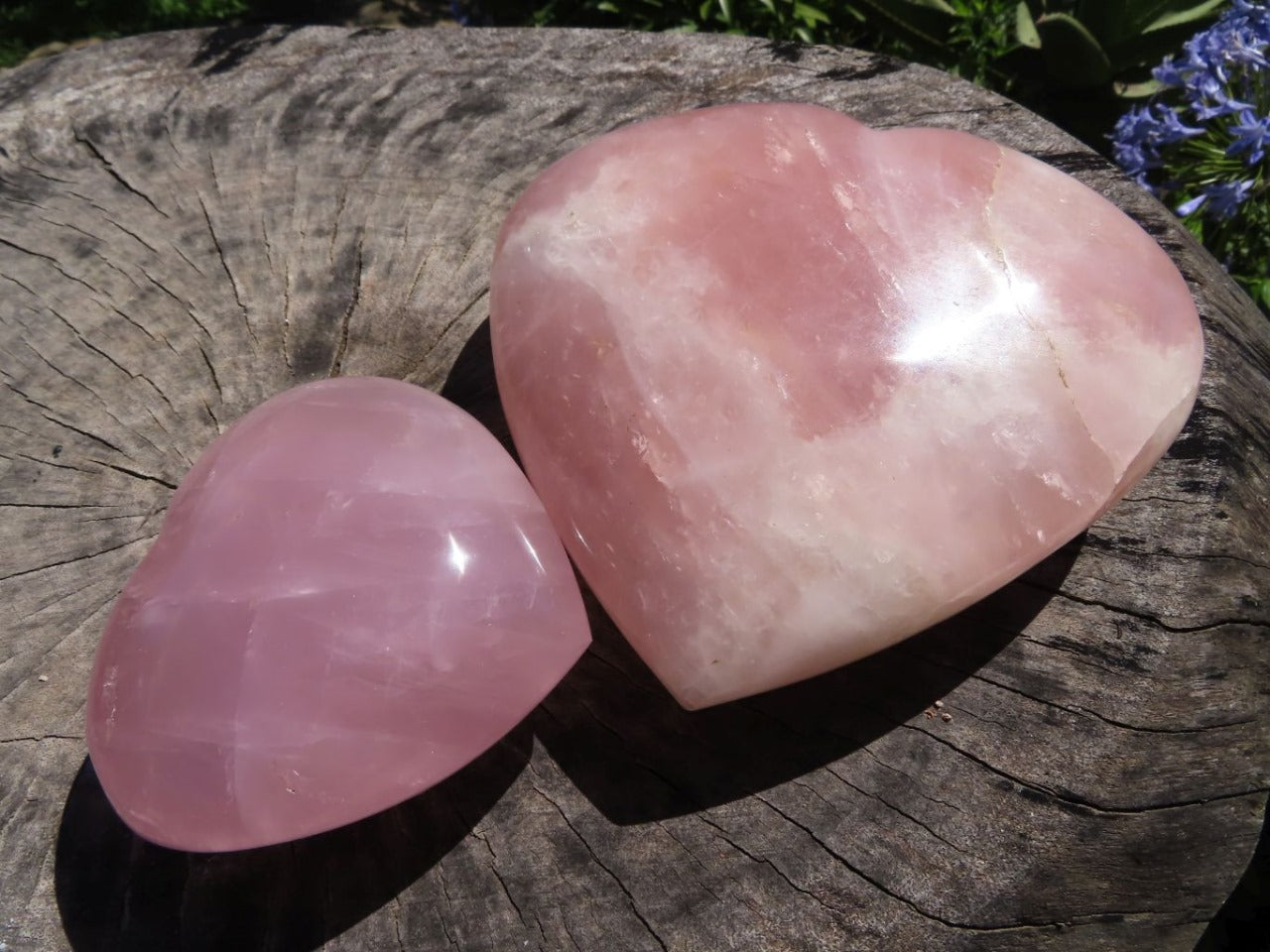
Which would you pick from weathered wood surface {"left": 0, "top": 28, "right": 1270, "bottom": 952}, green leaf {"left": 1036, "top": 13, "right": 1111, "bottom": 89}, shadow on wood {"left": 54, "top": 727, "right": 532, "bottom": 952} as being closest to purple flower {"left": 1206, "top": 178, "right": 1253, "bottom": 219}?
weathered wood surface {"left": 0, "top": 28, "right": 1270, "bottom": 952}

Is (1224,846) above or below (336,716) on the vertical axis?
below

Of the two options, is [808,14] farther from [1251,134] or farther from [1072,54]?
[1251,134]

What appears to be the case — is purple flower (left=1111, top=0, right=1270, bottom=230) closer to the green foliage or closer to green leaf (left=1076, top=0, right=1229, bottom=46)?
green leaf (left=1076, top=0, right=1229, bottom=46)

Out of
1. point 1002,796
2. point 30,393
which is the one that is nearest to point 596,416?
point 1002,796

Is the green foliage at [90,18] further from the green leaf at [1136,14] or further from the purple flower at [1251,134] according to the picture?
the purple flower at [1251,134]

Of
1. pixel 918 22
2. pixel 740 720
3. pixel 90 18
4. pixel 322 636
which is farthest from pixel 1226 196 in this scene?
pixel 90 18

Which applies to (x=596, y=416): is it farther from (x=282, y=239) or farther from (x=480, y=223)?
(x=282, y=239)
